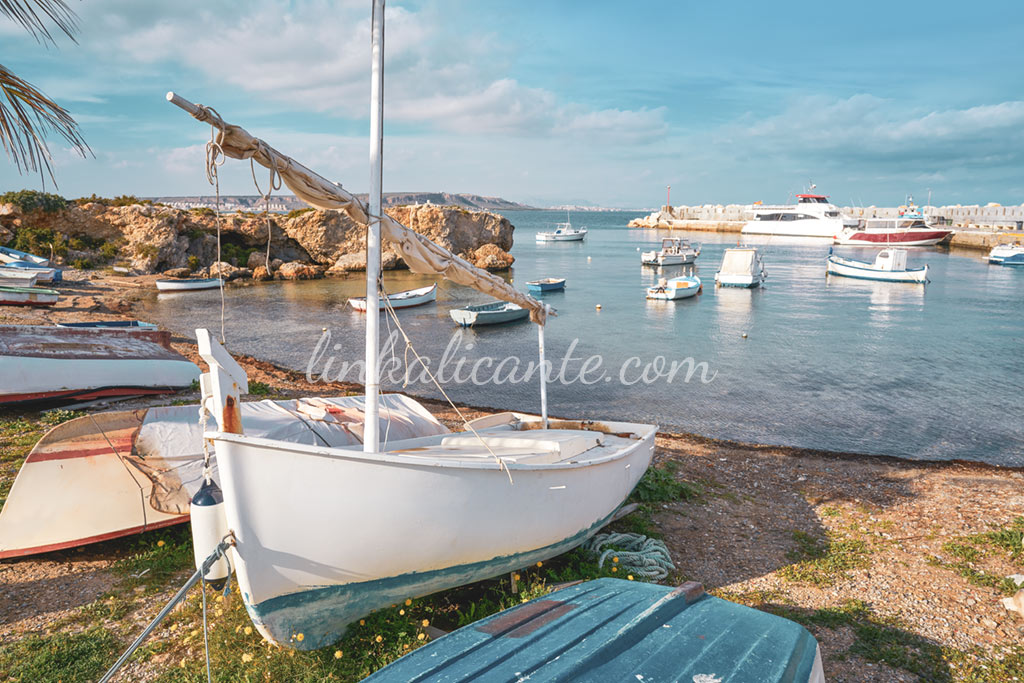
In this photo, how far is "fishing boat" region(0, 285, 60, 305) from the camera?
25.5m

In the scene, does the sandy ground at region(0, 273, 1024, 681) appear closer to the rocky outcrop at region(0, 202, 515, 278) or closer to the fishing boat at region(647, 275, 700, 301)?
the fishing boat at region(647, 275, 700, 301)

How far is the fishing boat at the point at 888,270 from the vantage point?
48906mm

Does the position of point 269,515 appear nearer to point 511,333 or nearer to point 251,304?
point 511,333

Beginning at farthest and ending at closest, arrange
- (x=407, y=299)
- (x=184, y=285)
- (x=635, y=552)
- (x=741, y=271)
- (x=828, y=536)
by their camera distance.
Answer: (x=741, y=271) < (x=184, y=285) < (x=407, y=299) < (x=828, y=536) < (x=635, y=552)

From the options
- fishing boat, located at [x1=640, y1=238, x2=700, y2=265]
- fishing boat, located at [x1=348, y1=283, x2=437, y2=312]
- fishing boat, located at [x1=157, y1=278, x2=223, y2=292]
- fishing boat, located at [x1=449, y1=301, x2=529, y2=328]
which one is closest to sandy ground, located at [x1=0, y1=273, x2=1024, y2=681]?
fishing boat, located at [x1=449, y1=301, x2=529, y2=328]

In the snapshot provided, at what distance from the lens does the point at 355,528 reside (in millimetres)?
5098

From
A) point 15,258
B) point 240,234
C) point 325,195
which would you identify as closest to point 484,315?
point 325,195

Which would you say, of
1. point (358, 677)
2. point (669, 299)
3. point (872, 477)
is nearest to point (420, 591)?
point (358, 677)

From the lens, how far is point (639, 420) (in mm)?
16984

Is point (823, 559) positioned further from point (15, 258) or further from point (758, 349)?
point (15, 258)

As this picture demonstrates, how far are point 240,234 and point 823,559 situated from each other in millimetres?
52911

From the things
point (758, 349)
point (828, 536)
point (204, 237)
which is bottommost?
point (828, 536)

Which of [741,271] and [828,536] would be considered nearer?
[828,536]

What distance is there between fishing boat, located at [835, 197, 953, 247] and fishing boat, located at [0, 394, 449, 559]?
96703 millimetres
